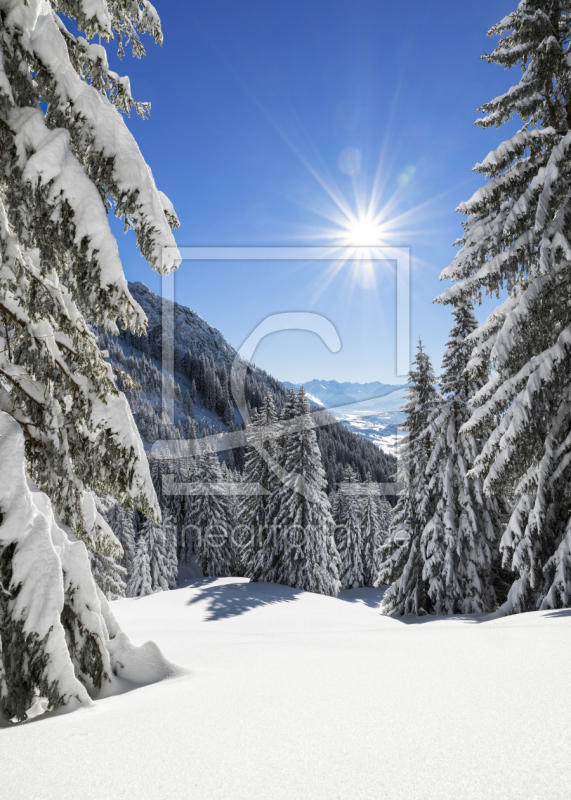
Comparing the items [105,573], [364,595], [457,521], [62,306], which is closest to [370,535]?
[364,595]

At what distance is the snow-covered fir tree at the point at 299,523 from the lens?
82.5ft

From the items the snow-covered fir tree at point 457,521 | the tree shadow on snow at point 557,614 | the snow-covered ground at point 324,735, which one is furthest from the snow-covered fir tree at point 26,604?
the snow-covered fir tree at point 457,521

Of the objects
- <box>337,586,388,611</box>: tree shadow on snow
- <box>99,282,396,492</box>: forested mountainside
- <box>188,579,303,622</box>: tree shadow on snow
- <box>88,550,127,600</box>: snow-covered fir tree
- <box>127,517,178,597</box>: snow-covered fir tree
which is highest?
<box>99,282,396,492</box>: forested mountainside

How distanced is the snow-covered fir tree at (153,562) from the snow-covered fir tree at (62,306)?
113 feet

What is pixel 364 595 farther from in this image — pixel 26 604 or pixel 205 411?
pixel 205 411

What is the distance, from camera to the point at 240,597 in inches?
758

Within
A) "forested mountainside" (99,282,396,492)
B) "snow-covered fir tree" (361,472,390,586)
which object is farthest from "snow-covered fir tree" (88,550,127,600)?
"forested mountainside" (99,282,396,492)

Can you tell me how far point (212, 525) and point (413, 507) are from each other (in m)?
27.2

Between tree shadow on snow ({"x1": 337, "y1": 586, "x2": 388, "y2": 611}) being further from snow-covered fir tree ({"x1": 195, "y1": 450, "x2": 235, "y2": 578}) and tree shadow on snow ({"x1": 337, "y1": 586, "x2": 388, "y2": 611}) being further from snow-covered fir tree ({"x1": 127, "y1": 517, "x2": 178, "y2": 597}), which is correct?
snow-covered fir tree ({"x1": 127, "y1": 517, "x2": 178, "y2": 597})

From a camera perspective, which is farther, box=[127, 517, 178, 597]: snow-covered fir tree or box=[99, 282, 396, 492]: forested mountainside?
box=[99, 282, 396, 492]: forested mountainside

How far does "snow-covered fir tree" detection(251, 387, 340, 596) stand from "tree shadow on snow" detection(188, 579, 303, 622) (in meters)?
2.68

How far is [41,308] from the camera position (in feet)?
11.9

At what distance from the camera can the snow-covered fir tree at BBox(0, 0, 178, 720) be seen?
9.36 feet

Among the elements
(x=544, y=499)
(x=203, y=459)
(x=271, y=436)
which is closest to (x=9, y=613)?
(x=544, y=499)
